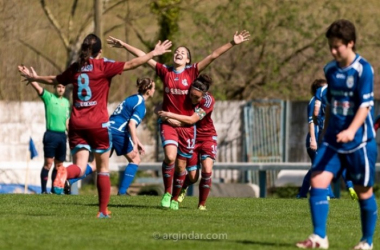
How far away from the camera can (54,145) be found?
64.0 ft

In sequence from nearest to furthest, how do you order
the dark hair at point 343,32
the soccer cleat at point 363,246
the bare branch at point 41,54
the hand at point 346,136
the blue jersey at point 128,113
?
the hand at point 346,136 → the dark hair at point 343,32 → the soccer cleat at point 363,246 → the blue jersey at point 128,113 → the bare branch at point 41,54

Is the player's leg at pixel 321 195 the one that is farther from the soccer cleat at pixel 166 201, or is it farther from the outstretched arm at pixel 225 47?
the soccer cleat at pixel 166 201

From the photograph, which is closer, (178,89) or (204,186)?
(178,89)

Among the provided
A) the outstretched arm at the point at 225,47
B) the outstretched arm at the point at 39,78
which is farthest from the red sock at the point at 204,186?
the outstretched arm at the point at 39,78

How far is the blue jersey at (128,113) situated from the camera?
1650 centimetres

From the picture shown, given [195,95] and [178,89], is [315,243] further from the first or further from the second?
[178,89]

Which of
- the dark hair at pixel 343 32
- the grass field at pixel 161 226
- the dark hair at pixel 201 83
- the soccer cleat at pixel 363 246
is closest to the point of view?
the dark hair at pixel 343 32

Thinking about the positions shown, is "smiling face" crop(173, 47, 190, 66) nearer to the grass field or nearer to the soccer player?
the grass field

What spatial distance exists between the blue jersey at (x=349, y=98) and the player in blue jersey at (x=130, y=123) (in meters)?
7.21

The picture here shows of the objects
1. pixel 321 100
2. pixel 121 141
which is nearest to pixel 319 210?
pixel 321 100

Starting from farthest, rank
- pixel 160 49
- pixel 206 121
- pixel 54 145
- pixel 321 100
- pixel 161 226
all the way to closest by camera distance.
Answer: pixel 54 145
pixel 321 100
pixel 206 121
pixel 160 49
pixel 161 226

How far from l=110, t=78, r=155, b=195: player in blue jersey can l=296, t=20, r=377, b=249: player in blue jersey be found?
7.26m

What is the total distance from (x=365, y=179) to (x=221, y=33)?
846 inches

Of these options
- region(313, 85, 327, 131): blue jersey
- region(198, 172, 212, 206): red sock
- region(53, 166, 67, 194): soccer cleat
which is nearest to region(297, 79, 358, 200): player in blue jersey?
region(313, 85, 327, 131): blue jersey
